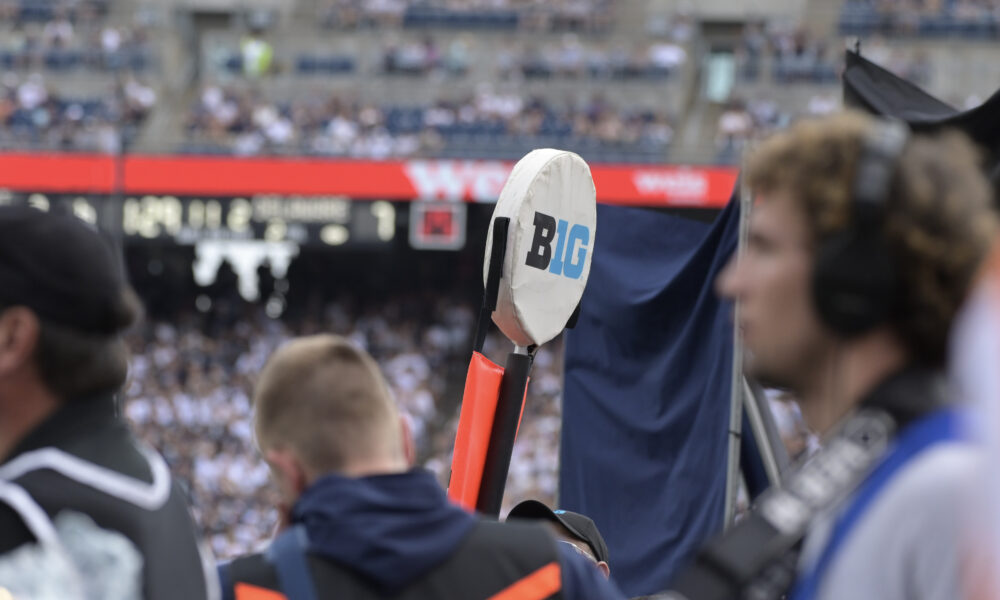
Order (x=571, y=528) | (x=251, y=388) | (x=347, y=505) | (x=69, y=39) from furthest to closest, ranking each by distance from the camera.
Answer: (x=69, y=39) → (x=251, y=388) → (x=571, y=528) → (x=347, y=505)

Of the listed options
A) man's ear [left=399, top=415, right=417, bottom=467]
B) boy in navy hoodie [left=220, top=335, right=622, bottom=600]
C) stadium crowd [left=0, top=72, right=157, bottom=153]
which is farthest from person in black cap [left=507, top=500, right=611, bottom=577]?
stadium crowd [left=0, top=72, right=157, bottom=153]

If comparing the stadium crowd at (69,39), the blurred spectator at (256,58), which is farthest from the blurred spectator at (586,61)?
the stadium crowd at (69,39)

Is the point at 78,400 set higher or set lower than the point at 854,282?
lower

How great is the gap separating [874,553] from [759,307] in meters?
0.35

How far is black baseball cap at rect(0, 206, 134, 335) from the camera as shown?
6.38ft

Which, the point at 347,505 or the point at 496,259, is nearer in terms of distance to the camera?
the point at 347,505

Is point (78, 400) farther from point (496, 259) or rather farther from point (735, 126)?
point (735, 126)

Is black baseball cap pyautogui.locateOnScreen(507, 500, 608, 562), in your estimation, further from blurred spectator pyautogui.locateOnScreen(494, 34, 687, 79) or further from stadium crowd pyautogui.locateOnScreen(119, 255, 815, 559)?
blurred spectator pyautogui.locateOnScreen(494, 34, 687, 79)

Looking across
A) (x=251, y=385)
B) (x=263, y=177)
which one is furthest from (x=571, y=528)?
(x=251, y=385)

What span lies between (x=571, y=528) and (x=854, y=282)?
211 cm

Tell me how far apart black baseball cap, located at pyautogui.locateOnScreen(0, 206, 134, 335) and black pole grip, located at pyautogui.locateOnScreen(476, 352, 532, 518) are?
1.74 metres

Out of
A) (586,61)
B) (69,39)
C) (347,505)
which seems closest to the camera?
(347,505)

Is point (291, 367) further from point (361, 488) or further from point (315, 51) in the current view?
point (315, 51)

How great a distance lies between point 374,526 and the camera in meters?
2.14
